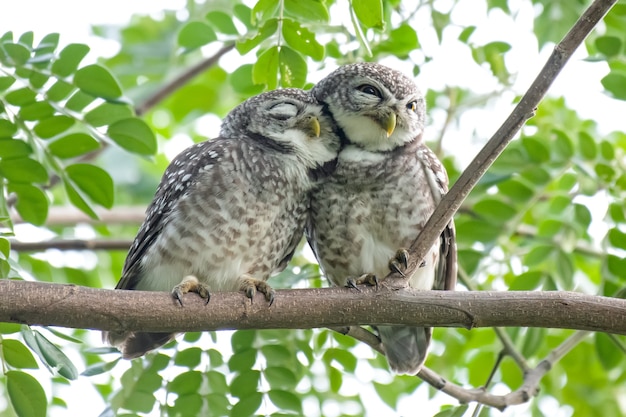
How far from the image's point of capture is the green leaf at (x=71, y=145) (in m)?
2.92

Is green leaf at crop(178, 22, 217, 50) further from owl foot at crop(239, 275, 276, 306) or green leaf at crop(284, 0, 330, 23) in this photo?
owl foot at crop(239, 275, 276, 306)

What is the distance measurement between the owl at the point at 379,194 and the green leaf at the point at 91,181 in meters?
0.79

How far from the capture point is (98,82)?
2781mm

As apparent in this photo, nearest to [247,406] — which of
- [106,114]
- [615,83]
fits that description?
[106,114]

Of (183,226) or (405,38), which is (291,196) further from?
(405,38)

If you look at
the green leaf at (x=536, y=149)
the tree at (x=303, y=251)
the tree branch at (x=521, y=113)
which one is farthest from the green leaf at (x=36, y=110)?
the green leaf at (x=536, y=149)

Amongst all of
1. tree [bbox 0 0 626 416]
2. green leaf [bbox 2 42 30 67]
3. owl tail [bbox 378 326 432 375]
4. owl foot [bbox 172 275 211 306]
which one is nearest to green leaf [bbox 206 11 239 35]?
tree [bbox 0 0 626 416]

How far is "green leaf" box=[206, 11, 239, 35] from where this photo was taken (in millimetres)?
3211

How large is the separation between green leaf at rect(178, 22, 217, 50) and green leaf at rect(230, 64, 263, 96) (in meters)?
0.15

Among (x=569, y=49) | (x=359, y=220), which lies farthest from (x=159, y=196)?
(x=569, y=49)

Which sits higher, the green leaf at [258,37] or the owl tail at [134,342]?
the green leaf at [258,37]

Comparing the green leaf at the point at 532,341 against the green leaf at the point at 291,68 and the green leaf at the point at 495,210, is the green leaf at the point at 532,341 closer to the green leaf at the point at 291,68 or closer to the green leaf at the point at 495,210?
the green leaf at the point at 495,210

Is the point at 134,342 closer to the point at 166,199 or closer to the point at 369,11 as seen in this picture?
the point at 166,199

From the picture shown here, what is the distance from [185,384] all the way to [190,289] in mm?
430
